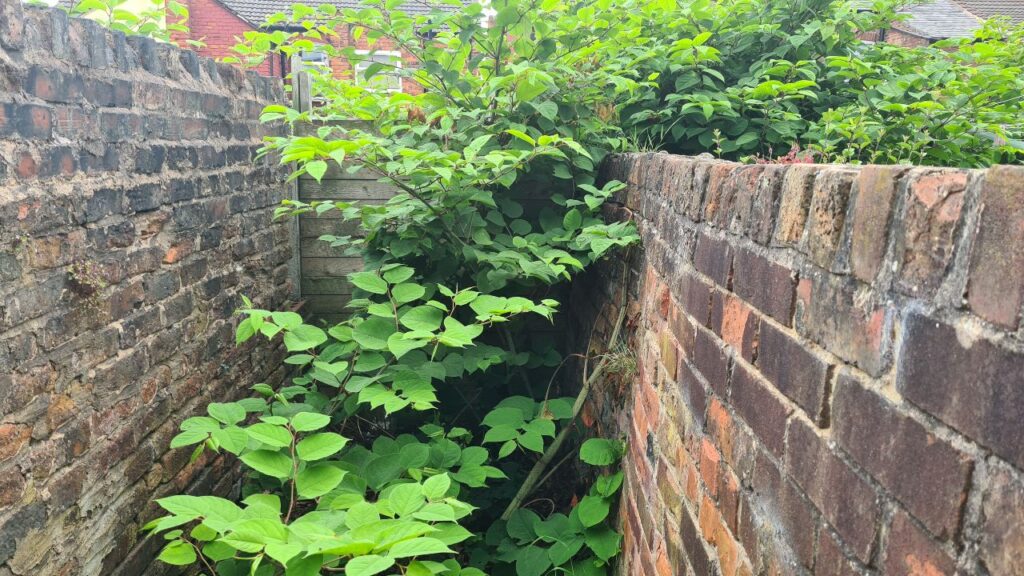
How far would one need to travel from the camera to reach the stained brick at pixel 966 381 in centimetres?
62

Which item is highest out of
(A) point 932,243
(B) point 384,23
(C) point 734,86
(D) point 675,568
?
(B) point 384,23

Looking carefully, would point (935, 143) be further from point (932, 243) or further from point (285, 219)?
point (285, 219)

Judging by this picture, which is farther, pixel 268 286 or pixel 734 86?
pixel 268 286

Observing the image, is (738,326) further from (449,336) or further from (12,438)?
(12,438)

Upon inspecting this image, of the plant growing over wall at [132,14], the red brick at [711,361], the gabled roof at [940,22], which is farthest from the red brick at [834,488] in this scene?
the gabled roof at [940,22]

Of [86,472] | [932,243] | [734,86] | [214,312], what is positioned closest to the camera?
[932,243]

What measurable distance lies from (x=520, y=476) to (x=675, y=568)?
1.83 m

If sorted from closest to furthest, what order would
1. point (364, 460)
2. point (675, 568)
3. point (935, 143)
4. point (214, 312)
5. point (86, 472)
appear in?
point (675, 568), point (86, 472), point (364, 460), point (935, 143), point (214, 312)

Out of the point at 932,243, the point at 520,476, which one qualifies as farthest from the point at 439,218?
the point at 932,243

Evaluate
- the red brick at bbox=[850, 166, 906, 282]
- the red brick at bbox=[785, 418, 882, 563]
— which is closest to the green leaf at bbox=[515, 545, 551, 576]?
the red brick at bbox=[785, 418, 882, 563]

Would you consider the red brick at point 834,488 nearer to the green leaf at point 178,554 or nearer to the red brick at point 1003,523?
the red brick at point 1003,523

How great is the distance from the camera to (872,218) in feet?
2.92

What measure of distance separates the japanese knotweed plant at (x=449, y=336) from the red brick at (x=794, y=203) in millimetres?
1109

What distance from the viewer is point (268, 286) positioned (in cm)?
408
